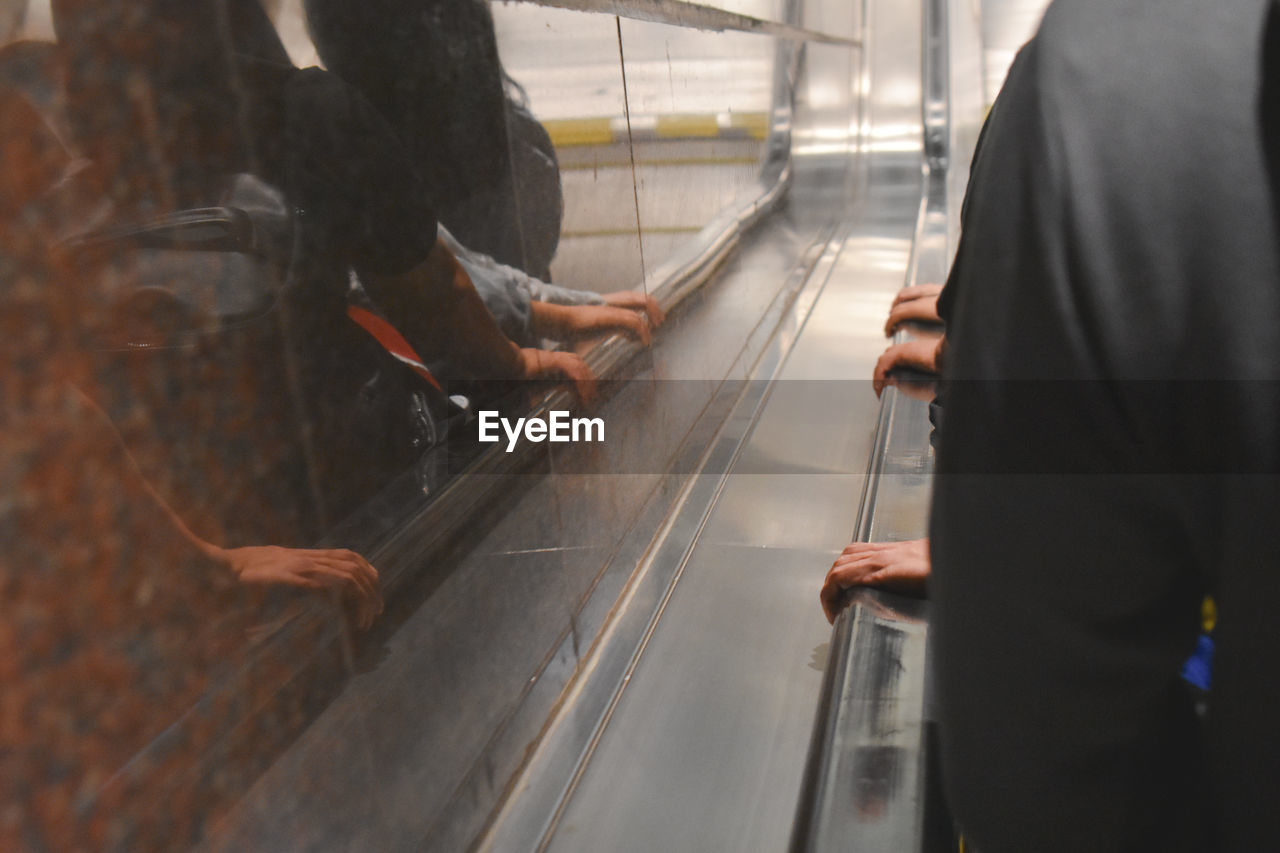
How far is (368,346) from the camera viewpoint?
2.44 feet

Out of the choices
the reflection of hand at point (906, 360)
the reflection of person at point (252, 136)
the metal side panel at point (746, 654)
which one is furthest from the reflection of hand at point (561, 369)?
the reflection of hand at point (906, 360)

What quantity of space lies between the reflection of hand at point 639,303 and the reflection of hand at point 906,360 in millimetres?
621

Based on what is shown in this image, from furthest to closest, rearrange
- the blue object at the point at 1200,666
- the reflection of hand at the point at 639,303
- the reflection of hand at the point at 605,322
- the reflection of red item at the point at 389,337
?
the reflection of hand at the point at 639,303 < the reflection of hand at the point at 605,322 < the reflection of red item at the point at 389,337 < the blue object at the point at 1200,666

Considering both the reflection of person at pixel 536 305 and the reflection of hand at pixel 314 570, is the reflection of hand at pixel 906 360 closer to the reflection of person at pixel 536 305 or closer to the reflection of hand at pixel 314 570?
the reflection of person at pixel 536 305

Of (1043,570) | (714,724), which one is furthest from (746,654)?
(1043,570)

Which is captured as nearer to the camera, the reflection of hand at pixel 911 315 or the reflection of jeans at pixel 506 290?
the reflection of jeans at pixel 506 290

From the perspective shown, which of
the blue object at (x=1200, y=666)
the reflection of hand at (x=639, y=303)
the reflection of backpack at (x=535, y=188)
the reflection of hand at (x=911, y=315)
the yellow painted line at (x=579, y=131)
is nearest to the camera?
the blue object at (x=1200, y=666)

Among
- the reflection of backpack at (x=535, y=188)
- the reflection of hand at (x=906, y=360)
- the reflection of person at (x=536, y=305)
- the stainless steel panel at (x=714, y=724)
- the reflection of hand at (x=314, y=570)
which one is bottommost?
the stainless steel panel at (x=714, y=724)

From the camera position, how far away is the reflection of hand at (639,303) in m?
1.48

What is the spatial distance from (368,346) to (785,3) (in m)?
2.81

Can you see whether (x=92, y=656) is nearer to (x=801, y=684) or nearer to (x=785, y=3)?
(x=801, y=684)

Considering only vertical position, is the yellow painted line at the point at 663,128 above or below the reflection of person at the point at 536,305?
above

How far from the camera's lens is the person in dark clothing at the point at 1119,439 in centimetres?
44

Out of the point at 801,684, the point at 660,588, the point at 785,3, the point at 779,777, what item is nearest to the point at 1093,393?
the point at 779,777
